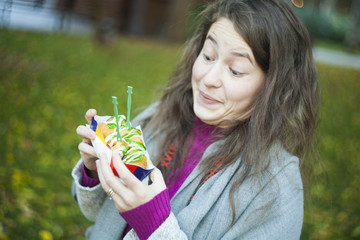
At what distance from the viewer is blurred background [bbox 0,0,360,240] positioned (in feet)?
9.16

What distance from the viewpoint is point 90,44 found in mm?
7816

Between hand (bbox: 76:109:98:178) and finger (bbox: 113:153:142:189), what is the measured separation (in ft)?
0.62

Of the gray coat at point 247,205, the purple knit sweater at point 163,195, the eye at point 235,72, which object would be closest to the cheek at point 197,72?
the eye at point 235,72

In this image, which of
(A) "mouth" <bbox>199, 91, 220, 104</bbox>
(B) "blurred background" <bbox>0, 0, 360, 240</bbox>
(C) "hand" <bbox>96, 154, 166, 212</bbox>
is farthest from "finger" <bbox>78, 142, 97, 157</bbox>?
(B) "blurred background" <bbox>0, 0, 360, 240</bbox>

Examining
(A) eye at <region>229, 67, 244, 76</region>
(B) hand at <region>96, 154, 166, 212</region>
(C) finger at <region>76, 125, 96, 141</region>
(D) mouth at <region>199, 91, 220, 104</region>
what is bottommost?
(B) hand at <region>96, 154, 166, 212</region>

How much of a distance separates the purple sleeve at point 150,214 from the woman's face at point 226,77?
457 mm

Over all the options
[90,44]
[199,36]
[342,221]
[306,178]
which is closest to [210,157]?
[306,178]

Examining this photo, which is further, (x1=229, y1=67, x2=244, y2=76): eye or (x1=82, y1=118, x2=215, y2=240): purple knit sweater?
(x1=229, y1=67, x2=244, y2=76): eye

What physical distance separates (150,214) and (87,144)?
42 cm

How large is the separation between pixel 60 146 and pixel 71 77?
83.1 inches

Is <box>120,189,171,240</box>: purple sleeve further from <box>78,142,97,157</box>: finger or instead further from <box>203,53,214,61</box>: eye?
<box>203,53,214,61</box>: eye

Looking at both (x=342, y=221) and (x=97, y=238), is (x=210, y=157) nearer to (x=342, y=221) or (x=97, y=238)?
(x=97, y=238)

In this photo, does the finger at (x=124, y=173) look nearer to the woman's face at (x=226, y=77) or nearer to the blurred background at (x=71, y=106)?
the woman's face at (x=226, y=77)

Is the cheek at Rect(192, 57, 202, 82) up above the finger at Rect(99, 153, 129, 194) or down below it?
above
